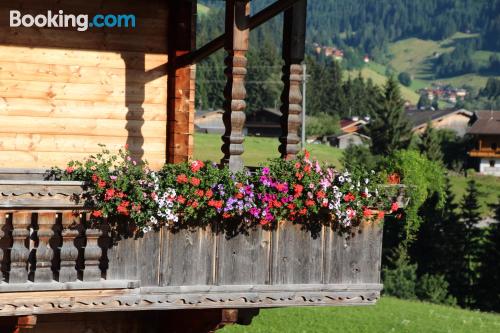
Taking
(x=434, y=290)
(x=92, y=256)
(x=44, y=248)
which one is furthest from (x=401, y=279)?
(x=44, y=248)

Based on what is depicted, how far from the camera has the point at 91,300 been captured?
9578mm

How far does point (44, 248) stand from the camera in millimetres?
9359

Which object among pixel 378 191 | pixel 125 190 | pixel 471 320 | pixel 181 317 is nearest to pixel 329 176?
pixel 378 191

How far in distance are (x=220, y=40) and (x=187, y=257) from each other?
3.40 m

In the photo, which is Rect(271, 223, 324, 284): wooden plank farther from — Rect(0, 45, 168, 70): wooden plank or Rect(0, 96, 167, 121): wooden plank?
Rect(0, 45, 168, 70): wooden plank

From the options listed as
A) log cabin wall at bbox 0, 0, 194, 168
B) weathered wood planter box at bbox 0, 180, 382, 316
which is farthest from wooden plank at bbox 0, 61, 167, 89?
weathered wood planter box at bbox 0, 180, 382, 316

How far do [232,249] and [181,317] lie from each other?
8.63ft

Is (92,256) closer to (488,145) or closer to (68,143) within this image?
(68,143)

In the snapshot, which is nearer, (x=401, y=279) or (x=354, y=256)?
(x=354, y=256)

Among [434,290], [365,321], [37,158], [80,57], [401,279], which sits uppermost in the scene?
[80,57]

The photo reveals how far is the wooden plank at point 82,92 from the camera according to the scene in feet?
40.6

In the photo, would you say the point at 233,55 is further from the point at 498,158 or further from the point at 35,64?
the point at 498,158

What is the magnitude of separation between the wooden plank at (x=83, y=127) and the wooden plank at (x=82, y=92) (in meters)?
0.27

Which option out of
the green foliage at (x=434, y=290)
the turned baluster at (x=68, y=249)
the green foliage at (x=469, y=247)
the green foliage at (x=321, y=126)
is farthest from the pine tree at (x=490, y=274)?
the green foliage at (x=321, y=126)
